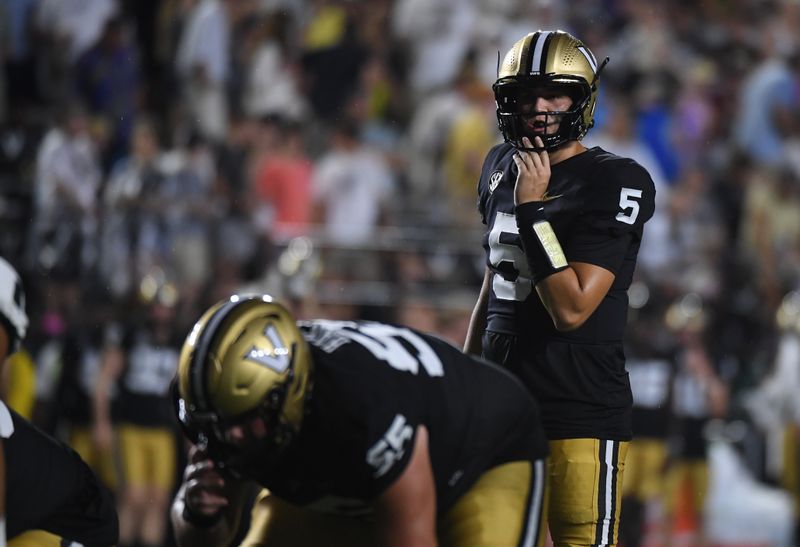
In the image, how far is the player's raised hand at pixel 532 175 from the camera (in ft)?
15.0

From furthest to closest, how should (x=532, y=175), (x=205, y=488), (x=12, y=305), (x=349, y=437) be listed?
1. (x=532, y=175)
2. (x=12, y=305)
3. (x=205, y=488)
4. (x=349, y=437)

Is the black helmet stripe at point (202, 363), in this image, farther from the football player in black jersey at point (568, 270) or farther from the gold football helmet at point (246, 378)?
the football player in black jersey at point (568, 270)

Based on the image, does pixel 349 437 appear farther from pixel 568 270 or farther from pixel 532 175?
pixel 532 175

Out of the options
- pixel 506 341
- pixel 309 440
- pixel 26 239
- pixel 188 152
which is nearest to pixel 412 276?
pixel 188 152

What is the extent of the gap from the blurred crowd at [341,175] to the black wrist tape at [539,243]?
5.70m

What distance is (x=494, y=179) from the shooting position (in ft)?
16.1

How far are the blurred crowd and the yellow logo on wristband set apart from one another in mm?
5748

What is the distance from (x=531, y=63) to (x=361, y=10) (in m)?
9.70

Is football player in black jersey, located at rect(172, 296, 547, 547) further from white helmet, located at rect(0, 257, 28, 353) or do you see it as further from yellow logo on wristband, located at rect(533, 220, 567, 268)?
white helmet, located at rect(0, 257, 28, 353)

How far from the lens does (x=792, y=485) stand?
11.4 metres

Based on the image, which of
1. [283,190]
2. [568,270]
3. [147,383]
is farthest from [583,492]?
[283,190]

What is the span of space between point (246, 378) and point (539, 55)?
1.76m

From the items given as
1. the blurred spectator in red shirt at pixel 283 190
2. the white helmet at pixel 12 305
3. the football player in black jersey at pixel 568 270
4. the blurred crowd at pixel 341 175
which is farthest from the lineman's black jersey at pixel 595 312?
the blurred spectator in red shirt at pixel 283 190

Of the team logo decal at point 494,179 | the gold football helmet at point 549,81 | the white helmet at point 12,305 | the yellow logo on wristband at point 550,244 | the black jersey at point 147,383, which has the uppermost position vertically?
the gold football helmet at point 549,81
